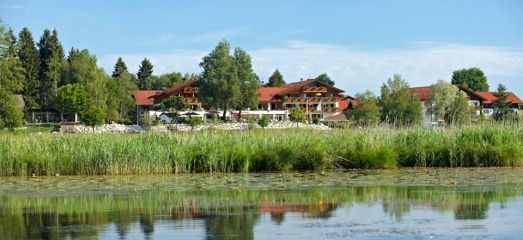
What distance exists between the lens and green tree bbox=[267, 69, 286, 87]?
511 feet

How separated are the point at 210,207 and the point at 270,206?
1.40m

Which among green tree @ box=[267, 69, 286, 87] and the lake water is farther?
green tree @ box=[267, 69, 286, 87]

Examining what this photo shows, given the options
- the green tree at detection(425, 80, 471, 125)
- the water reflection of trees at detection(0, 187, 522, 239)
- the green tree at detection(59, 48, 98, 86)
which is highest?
the green tree at detection(59, 48, 98, 86)

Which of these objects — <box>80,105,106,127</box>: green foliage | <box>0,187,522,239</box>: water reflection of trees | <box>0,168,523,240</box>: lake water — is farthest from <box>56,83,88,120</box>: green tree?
<box>0,187,522,239</box>: water reflection of trees

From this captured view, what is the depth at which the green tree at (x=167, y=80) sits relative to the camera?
154 m

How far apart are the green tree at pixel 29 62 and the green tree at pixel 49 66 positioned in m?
2.08

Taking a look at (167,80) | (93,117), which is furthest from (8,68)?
(167,80)

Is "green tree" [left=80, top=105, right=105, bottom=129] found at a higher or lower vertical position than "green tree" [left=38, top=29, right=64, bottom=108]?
lower

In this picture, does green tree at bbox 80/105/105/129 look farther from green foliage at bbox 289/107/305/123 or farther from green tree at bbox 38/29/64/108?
green tree at bbox 38/29/64/108

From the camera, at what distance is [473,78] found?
540 ft

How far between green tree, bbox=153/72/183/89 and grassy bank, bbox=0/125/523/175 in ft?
400

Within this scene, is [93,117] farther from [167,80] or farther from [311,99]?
[167,80]

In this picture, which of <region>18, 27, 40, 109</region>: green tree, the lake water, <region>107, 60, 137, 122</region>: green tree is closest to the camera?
the lake water

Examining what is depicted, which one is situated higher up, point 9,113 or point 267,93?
point 267,93
